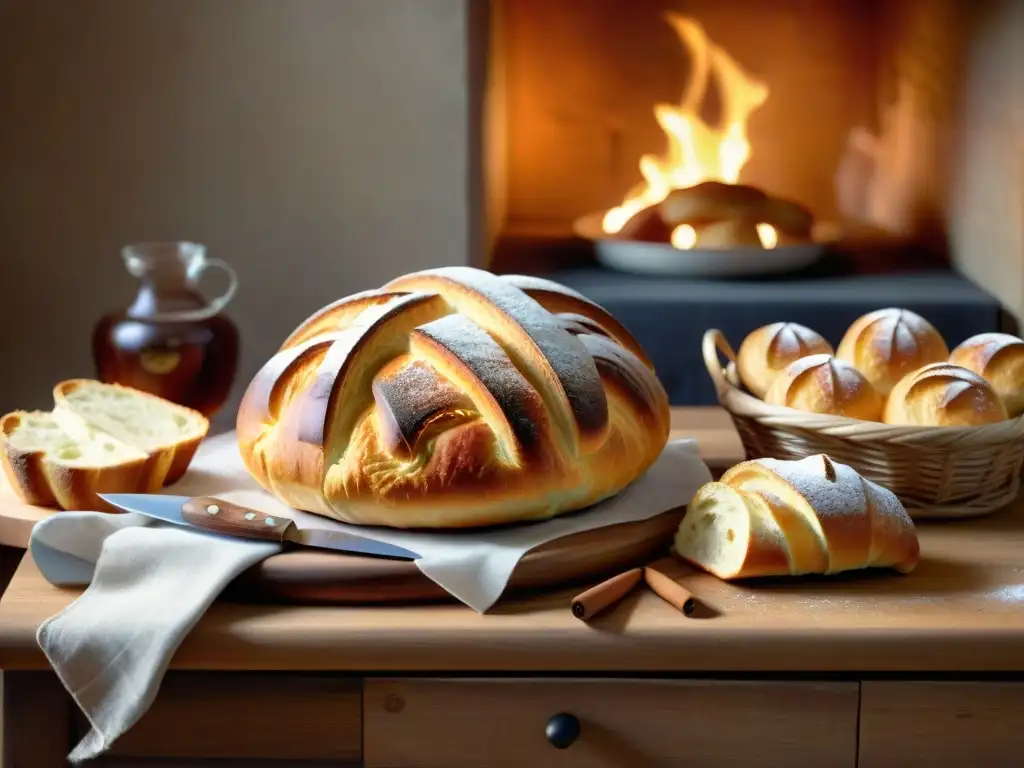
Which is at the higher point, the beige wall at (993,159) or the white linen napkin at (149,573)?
the beige wall at (993,159)

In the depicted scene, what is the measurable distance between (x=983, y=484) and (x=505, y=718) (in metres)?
0.51

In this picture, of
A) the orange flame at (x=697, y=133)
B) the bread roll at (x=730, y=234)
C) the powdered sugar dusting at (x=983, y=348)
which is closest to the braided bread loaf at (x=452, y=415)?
the powdered sugar dusting at (x=983, y=348)

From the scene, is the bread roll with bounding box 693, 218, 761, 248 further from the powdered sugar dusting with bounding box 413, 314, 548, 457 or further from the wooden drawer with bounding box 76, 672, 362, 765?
the wooden drawer with bounding box 76, 672, 362, 765

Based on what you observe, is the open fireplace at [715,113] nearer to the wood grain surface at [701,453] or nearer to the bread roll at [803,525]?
the wood grain surface at [701,453]

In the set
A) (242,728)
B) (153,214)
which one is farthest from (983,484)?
(153,214)

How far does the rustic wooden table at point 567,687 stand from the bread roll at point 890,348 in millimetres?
297

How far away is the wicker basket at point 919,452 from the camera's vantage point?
44.1 inches

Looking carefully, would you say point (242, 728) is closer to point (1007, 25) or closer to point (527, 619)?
point (527, 619)

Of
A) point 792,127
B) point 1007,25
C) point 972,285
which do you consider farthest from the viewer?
point 792,127

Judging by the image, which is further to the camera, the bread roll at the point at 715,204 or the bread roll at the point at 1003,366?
the bread roll at the point at 715,204

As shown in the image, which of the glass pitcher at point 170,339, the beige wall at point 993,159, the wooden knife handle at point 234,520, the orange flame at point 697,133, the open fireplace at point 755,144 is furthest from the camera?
the orange flame at point 697,133

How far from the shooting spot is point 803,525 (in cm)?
99

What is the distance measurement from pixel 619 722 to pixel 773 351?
47 cm

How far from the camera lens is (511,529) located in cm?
104
